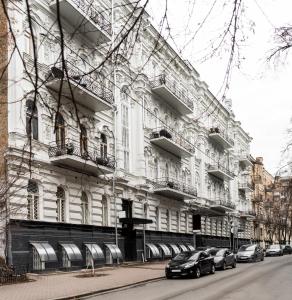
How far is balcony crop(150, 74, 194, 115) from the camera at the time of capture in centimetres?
4469

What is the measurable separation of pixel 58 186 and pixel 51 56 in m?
7.13

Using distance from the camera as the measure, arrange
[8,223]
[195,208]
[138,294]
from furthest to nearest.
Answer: [195,208] < [8,223] < [138,294]

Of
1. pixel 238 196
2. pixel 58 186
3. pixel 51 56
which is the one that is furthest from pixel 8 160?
pixel 238 196

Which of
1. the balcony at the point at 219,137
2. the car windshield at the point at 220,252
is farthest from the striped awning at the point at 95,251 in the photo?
the balcony at the point at 219,137

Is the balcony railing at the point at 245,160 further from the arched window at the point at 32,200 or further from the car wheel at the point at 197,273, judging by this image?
the arched window at the point at 32,200

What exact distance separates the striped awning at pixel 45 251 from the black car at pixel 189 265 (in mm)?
5755

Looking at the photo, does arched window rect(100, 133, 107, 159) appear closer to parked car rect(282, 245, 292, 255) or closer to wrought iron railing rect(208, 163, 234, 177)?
wrought iron railing rect(208, 163, 234, 177)

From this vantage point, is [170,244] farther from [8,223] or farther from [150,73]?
[8,223]

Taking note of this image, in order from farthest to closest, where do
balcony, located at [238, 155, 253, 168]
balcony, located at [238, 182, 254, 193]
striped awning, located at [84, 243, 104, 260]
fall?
balcony, located at [238, 182, 254, 193] < balcony, located at [238, 155, 253, 168] < striped awning, located at [84, 243, 104, 260]

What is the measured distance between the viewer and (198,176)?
5875 centimetres

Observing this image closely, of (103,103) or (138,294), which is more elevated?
(103,103)

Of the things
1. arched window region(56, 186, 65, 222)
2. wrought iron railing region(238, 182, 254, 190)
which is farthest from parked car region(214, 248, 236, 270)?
wrought iron railing region(238, 182, 254, 190)

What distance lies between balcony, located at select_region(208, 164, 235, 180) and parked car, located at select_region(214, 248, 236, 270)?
25.8 metres

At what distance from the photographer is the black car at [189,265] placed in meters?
27.1
